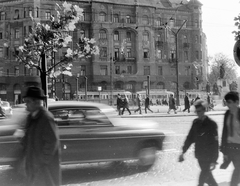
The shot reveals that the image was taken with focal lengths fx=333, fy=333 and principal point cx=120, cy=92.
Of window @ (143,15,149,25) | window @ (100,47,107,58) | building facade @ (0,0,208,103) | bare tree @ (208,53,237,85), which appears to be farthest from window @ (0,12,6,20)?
bare tree @ (208,53,237,85)

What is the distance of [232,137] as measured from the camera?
494 centimetres

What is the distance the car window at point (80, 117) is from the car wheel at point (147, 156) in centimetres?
104

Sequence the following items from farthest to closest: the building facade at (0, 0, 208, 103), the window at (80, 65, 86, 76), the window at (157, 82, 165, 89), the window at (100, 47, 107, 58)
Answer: the window at (157, 82, 165, 89), the window at (100, 47, 107, 58), the window at (80, 65, 86, 76), the building facade at (0, 0, 208, 103)

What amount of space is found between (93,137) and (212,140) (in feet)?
9.28

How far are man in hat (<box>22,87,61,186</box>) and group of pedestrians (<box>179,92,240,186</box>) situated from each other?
6.73 ft

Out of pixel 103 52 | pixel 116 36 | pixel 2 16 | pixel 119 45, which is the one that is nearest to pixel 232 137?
pixel 103 52

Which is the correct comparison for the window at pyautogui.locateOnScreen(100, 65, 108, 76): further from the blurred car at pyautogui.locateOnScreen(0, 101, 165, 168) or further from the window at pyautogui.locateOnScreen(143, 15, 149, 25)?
the blurred car at pyautogui.locateOnScreen(0, 101, 165, 168)

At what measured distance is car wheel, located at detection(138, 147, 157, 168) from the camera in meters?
7.46

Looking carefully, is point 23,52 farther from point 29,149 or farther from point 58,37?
point 29,149

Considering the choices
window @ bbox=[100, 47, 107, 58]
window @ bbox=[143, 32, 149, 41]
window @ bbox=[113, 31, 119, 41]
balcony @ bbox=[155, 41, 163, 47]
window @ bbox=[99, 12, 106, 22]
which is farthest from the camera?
balcony @ bbox=[155, 41, 163, 47]

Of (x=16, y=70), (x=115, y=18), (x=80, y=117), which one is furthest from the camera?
(x=115, y=18)

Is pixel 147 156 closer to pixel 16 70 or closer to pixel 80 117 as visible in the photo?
pixel 80 117

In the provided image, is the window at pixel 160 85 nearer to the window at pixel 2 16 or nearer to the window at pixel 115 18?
the window at pixel 115 18

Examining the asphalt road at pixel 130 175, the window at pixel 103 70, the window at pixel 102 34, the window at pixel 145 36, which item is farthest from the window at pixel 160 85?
the asphalt road at pixel 130 175
